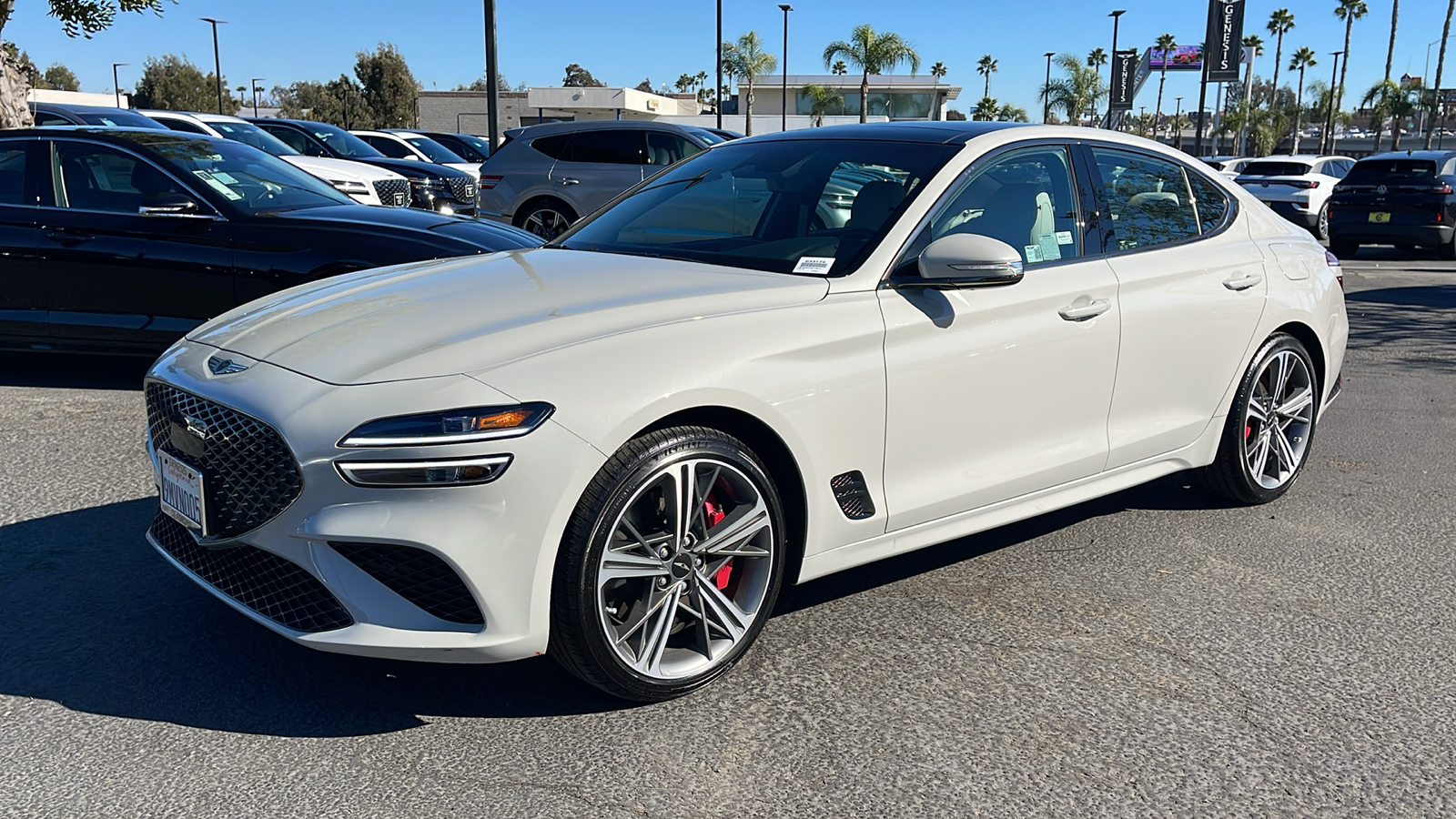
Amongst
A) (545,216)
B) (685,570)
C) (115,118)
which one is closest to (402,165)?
(545,216)

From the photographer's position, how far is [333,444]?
277cm

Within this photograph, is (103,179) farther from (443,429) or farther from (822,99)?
(822,99)

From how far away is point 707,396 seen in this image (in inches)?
120

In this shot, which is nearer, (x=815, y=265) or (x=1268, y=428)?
(x=815, y=265)

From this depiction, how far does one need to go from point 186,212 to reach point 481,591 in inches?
192

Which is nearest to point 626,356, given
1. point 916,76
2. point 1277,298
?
point 1277,298

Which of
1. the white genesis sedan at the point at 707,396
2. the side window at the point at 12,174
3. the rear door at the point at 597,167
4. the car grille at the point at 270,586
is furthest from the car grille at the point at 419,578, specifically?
the rear door at the point at 597,167

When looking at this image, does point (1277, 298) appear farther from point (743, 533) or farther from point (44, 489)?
point (44, 489)

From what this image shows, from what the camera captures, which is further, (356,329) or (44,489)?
(44,489)

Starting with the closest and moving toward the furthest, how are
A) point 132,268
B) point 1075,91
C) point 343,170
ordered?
1. point 132,268
2. point 343,170
3. point 1075,91

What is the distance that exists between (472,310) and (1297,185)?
66.4ft

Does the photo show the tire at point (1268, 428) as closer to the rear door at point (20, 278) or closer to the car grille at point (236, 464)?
the car grille at point (236, 464)

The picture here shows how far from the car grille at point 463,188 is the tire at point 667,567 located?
13142 millimetres

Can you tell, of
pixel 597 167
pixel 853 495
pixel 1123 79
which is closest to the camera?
pixel 853 495
